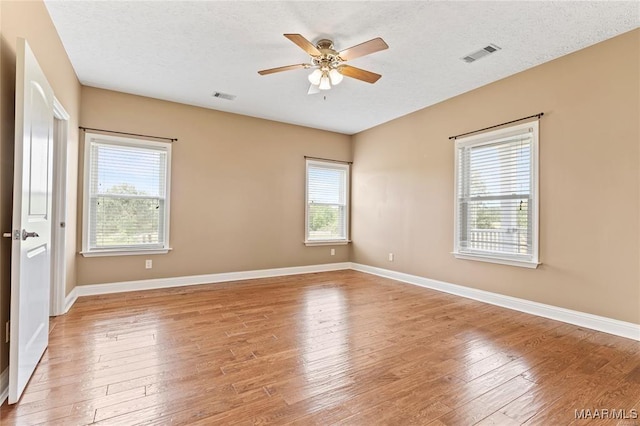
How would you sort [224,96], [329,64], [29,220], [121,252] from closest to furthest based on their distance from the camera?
[29,220]
[329,64]
[121,252]
[224,96]

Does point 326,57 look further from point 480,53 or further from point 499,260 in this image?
point 499,260

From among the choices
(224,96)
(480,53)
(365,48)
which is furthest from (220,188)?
(480,53)

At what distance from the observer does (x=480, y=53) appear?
329 centimetres

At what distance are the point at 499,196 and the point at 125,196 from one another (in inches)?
196

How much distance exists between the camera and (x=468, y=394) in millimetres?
1950

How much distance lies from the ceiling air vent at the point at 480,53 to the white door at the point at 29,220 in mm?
3705

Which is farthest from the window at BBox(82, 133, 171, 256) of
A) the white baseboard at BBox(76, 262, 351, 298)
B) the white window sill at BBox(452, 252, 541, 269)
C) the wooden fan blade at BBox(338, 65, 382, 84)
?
the white window sill at BBox(452, 252, 541, 269)

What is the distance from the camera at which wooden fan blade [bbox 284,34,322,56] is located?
8.17ft

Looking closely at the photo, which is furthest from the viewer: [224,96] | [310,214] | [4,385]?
[310,214]

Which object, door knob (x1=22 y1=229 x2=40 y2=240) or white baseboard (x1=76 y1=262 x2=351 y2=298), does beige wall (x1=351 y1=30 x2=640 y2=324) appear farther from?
door knob (x1=22 y1=229 x2=40 y2=240)

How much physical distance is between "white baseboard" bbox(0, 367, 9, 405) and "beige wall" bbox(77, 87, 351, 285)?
2.58 m

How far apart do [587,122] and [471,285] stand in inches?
89.5

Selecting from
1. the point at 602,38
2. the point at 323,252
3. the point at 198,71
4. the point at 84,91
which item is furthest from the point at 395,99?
the point at 84,91

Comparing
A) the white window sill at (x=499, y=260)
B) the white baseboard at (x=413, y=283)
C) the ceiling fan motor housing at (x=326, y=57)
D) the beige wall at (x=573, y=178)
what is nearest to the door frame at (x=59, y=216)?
the white baseboard at (x=413, y=283)
